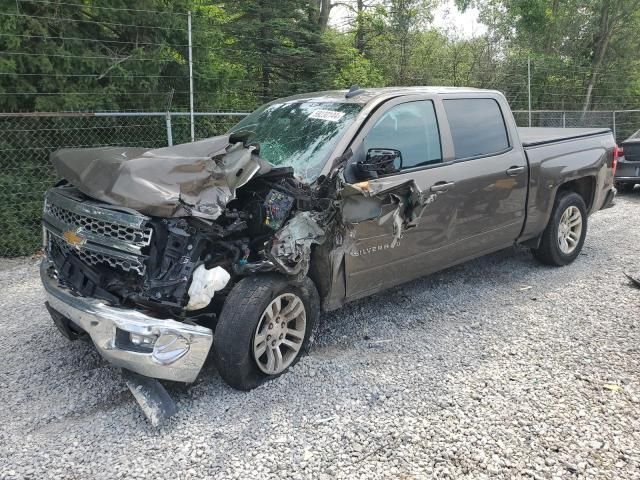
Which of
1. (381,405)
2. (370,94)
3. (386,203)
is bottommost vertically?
(381,405)

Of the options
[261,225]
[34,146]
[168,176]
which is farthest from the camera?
[34,146]

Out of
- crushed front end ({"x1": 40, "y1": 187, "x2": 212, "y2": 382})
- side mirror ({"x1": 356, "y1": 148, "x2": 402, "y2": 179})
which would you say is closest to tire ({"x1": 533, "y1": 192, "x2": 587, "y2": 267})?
side mirror ({"x1": 356, "y1": 148, "x2": 402, "y2": 179})

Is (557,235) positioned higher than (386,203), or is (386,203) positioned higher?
(386,203)

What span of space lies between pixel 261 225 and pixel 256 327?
0.68 meters

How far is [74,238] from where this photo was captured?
3.23 meters

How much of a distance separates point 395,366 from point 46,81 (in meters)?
6.09

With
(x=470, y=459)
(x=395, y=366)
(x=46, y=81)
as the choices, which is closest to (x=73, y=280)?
(x=395, y=366)

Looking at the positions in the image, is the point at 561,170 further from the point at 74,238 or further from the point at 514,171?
the point at 74,238

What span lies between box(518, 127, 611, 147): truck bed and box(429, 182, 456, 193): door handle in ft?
4.71

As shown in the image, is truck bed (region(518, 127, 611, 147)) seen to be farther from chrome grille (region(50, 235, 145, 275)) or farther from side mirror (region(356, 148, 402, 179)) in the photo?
chrome grille (region(50, 235, 145, 275))

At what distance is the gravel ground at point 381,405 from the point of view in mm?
2715

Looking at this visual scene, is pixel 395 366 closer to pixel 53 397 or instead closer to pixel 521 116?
pixel 53 397

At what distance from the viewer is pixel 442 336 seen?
418 centimetres

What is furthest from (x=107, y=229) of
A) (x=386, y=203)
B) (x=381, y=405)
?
(x=381, y=405)
